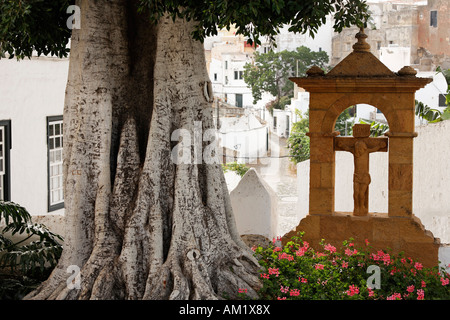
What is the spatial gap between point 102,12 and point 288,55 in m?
44.6

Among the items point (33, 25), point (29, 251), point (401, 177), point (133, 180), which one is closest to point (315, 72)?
point (401, 177)

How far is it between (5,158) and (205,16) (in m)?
6.93

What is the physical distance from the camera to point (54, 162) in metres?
13.0

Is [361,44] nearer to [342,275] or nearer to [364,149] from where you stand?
[364,149]

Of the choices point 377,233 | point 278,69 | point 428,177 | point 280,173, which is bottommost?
point 280,173

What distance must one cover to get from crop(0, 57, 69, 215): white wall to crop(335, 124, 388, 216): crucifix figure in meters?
6.44

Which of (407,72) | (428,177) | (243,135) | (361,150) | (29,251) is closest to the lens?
(29,251)

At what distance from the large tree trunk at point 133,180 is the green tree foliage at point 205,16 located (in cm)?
35

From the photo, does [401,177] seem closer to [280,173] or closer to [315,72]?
[315,72]

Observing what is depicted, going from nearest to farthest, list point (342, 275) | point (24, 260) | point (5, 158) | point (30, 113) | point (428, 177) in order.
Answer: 1. point (342, 275)
2. point (24, 260)
3. point (428, 177)
4. point (5, 158)
5. point (30, 113)

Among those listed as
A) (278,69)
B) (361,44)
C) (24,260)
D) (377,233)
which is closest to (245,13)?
(361,44)

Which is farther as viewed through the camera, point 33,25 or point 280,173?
point 280,173

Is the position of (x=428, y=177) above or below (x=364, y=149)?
below

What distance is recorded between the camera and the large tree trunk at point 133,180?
6.27m
